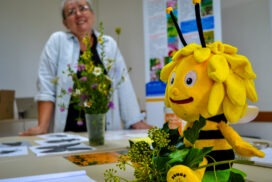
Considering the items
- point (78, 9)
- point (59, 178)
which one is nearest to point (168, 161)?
point (59, 178)

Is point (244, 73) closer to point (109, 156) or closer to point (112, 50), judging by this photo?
point (109, 156)

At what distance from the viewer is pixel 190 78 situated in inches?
21.3

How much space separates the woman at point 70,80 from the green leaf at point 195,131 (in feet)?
4.25

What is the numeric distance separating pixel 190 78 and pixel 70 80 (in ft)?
4.73

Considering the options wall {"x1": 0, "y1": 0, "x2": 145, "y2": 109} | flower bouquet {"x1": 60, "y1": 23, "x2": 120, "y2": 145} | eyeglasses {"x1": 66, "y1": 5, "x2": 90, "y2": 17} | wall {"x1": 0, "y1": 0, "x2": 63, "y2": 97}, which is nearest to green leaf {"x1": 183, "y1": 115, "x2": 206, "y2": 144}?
flower bouquet {"x1": 60, "y1": 23, "x2": 120, "y2": 145}

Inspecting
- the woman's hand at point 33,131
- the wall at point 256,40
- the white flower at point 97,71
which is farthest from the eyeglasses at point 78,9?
the wall at point 256,40

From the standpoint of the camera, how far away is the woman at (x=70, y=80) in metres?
1.85

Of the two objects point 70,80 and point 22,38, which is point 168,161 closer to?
point 70,80

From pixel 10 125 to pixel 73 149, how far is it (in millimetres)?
2247

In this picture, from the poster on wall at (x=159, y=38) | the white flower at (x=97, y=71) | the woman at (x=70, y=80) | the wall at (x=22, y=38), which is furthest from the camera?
the wall at (x=22, y=38)

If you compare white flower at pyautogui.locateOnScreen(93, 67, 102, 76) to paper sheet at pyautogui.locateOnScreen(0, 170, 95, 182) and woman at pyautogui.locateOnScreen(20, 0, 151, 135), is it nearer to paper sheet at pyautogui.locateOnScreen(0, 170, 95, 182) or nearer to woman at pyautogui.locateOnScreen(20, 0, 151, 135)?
paper sheet at pyautogui.locateOnScreen(0, 170, 95, 182)

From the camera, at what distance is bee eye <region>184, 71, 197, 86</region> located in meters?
0.54

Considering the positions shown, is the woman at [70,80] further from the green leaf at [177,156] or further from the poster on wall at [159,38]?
the green leaf at [177,156]

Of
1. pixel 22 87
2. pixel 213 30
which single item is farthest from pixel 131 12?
pixel 213 30
